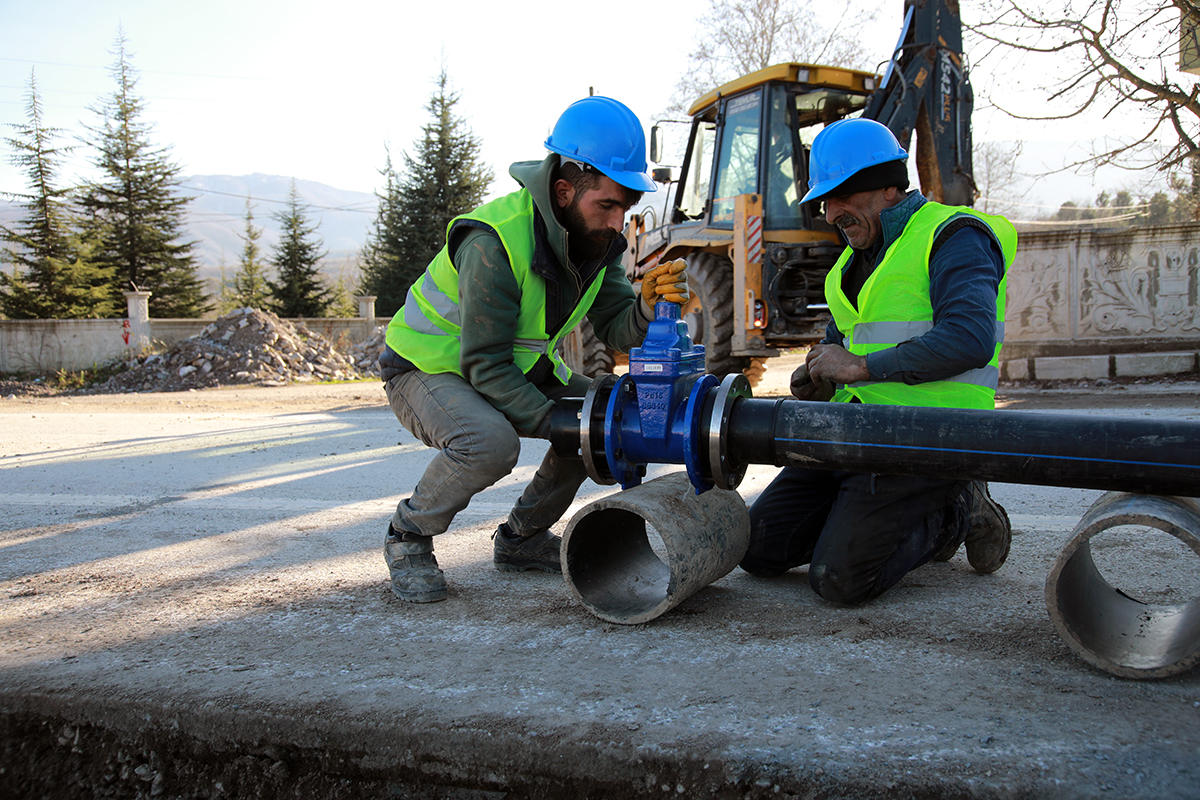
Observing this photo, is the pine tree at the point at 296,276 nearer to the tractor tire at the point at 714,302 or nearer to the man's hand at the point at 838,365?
the tractor tire at the point at 714,302

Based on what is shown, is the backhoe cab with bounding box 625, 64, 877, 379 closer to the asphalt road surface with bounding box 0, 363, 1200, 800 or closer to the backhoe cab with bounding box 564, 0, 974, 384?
the backhoe cab with bounding box 564, 0, 974, 384

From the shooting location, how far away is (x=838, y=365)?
2.70 m

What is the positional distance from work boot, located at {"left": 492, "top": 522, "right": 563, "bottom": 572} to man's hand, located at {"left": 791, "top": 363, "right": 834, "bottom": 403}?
110 cm

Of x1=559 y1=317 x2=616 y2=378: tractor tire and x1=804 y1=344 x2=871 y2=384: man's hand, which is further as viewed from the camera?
x1=559 y1=317 x2=616 y2=378: tractor tire

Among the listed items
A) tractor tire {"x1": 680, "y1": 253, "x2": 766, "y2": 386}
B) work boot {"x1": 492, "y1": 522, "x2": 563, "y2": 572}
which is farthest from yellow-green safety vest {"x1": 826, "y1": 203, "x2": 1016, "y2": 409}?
tractor tire {"x1": 680, "y1": 253, "x2": 766, "y2": 386}

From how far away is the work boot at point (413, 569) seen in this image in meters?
2.66

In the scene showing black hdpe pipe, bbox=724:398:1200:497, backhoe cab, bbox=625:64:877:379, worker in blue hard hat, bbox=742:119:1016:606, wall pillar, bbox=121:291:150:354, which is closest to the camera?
black hdpe pipe, bbox=724:398:1200:497

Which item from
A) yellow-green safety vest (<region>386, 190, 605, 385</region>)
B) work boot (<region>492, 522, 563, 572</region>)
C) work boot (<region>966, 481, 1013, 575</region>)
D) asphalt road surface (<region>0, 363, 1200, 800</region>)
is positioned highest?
yellow-green safety vest (<region>386, 190, 605, 385</region>)

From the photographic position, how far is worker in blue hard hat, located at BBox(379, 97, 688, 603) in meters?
2.54

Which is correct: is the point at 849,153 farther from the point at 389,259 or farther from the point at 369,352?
the point at 389,259

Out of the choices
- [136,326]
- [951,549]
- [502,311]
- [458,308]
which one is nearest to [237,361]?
[136,326]

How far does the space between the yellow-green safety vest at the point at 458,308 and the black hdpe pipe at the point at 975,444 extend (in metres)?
0.86

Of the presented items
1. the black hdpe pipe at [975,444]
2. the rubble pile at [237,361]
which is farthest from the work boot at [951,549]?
the rubble pile at [237,361]

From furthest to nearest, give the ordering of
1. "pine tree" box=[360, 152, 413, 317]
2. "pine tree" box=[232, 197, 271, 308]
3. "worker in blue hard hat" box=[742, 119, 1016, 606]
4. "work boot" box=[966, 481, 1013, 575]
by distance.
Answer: "pine tree" box=[232, 197, 271, 308] → "pine tree" box=[360, 152, 413, 317] → "work boot" box=[966, 481, 1013, 575] → "worker in blue hard hat" box=[742, 119, 1016, 606]
